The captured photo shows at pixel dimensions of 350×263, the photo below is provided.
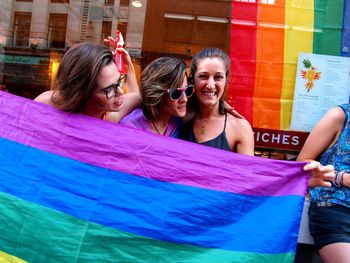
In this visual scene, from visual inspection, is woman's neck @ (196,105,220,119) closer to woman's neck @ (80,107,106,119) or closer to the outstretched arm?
the outstretched arm

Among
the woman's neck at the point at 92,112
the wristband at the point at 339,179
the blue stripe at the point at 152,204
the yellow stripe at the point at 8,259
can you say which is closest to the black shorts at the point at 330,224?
the wristband at the point at 339,179

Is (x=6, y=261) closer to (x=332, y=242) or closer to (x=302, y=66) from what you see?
(x=332, y=242)

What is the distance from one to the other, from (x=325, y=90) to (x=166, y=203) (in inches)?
77.4

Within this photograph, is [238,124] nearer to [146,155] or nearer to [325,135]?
[325,135]

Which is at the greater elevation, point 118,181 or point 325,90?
point 325,90

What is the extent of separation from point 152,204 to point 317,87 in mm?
1995

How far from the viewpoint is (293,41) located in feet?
11.4

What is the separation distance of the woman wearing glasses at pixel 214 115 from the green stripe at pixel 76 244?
65cm

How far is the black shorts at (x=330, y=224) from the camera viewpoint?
220 cm

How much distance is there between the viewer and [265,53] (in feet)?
11.4

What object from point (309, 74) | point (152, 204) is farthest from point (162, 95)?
point (309, 74)

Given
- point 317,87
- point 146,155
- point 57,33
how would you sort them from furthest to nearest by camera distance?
point 57,33 < point 317,87 < point 146,155

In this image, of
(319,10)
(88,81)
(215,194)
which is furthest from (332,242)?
(319,10)

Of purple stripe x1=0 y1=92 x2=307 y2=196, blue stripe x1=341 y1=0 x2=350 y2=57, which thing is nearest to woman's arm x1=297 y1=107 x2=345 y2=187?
purple stripe x1=0 y1=92 x2=307 y2=196
